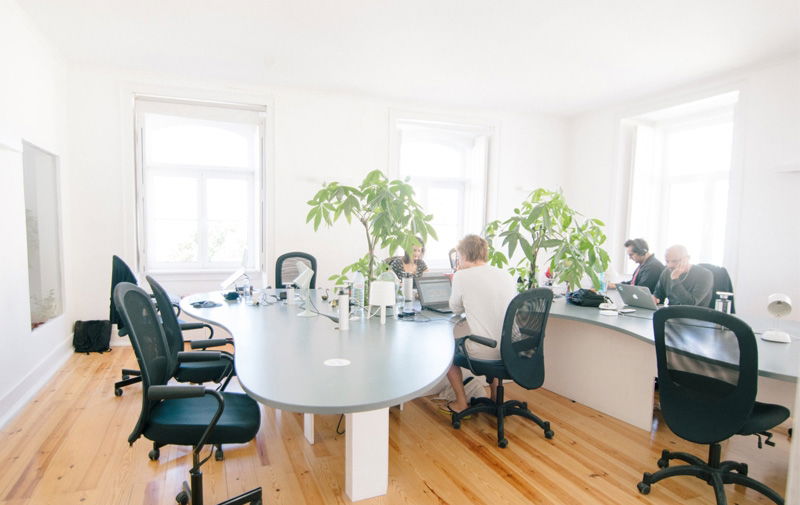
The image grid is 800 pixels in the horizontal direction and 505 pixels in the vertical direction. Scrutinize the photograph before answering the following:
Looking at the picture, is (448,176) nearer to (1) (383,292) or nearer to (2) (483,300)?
(2) (483,300)

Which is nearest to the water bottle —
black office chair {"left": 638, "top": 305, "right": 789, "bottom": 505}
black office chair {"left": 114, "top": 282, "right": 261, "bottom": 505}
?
black office chair {"left": 114, "top": 282, "right": 261, "bottom": 505}

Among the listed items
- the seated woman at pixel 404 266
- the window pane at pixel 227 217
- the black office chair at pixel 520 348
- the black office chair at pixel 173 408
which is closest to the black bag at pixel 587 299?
the black office chair at pixel 520 348

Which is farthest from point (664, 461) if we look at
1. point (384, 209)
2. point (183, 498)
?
point (183, 498)

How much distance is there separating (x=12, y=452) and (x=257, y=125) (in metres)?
4.15

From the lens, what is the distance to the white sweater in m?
3.02

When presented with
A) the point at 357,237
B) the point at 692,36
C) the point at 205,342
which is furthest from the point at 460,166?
the point at 205,342

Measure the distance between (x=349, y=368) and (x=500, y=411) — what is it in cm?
153

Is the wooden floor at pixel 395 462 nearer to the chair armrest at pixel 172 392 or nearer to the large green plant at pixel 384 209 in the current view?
the chair armrest at pixel 172 392

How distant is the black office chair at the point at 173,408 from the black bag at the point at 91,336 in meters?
3.44

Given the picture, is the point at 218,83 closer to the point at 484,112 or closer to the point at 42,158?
the point at 42,158

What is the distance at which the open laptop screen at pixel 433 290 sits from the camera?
139 inches

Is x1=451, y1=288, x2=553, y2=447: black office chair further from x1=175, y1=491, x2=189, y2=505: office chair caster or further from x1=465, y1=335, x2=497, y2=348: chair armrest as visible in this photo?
x1=175, y1=491, x2=189, y2=505: office chair caster

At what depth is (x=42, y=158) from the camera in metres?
4.26

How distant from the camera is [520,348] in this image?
9.60 feet
